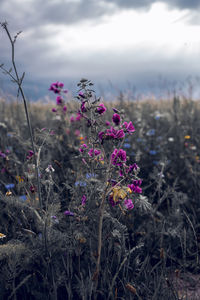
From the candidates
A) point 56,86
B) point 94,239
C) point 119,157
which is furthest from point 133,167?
point 56,86

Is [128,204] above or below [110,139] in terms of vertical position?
below

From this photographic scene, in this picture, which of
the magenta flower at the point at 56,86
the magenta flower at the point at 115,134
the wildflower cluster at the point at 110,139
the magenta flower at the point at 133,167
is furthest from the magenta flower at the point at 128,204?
the magenta flower at the point at 56,86

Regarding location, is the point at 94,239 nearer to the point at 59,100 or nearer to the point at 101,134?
the point at 101,134

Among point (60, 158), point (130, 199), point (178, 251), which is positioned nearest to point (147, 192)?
point (178, 251)

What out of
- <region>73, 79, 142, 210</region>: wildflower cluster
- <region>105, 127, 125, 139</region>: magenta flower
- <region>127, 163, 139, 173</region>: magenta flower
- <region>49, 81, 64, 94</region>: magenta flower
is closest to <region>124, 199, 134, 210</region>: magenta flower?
<region>73, 79, 142, 210</region>: wildflower cluster

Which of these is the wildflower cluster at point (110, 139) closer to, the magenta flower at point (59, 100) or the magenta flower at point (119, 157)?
the magenta flower at point (119, 157)

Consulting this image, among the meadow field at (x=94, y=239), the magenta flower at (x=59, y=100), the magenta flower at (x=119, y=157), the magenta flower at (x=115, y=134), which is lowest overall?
the meadow field at (x=94, y=239)

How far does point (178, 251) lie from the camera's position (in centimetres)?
224

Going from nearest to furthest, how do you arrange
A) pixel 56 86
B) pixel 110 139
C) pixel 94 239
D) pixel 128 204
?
pixel 110 139
pixel 128 204
pixel 94 239
pixel 56 86

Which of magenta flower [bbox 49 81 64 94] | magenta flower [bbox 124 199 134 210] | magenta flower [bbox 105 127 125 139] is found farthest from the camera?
magenta flower [bbox 49 81 64 94]

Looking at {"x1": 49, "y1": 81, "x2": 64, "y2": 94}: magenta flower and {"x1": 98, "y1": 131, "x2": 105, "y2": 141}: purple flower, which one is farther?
{"x1": 49, "y1": 81, "x2": 64, "y2": 94}: magenta flower

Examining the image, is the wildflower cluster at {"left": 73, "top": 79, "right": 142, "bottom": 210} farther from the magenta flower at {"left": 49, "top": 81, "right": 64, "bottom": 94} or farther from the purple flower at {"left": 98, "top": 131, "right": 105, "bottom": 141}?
the magenta flower at {"left": 49, "top": 81, "right": 64, "bottom": 94}

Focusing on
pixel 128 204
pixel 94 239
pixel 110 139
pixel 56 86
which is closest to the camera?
pixel 110 139

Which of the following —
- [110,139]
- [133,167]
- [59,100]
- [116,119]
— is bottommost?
[133,167]
